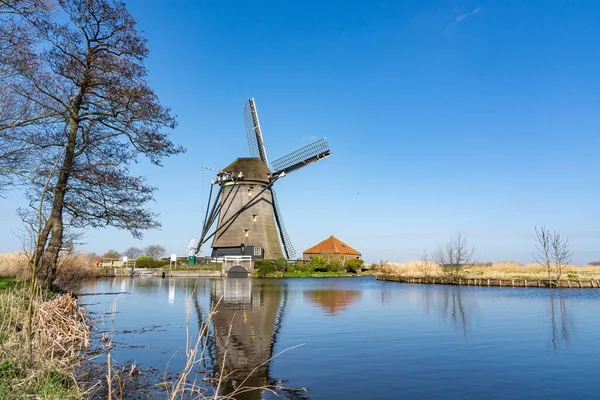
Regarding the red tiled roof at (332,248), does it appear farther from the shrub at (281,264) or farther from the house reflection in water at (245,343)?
the house reflection in water at (245,343)

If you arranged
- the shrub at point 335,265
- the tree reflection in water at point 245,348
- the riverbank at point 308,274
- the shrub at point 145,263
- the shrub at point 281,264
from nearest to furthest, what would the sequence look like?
the tree reflection in water at point 245,348 < the riverbank at point 308,274 < the shrub at point 281,264 < the shrub at point 145,263 < the shrub at point 335,265

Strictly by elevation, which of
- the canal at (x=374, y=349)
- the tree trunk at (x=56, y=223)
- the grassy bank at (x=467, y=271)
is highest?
the tree trunk at (x=56, y=223)

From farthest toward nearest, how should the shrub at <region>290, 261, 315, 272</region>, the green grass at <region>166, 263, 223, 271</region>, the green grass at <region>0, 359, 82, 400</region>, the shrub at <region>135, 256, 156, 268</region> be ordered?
the shrub at <region>135, 256, 156, 268</region>
the shrub at <region>290, 261, 315, 272</region>
the green grass at <region>166, 263, 223, 271</region>
the green grass at <region>0, 359, 82, 400</region>

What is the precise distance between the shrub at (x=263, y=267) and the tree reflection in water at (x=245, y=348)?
85.4 ft

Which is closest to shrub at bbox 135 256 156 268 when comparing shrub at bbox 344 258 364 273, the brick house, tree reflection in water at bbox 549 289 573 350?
the brick house

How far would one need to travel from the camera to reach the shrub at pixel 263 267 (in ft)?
149

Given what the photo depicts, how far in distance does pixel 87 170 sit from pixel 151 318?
6.71 m

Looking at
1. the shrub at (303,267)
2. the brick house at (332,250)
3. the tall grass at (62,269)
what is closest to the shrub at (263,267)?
the shrub at (303,267)

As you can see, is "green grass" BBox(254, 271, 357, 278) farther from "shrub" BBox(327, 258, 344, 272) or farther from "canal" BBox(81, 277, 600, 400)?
"canal" BBox(81, 277, 600, 400)

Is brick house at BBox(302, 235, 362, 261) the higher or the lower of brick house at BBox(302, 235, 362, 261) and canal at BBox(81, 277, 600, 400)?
the higher

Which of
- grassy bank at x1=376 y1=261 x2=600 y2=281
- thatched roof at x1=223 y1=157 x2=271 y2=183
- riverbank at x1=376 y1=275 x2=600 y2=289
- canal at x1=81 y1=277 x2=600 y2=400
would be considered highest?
thatched roof at x1=223 y1=157 x2=271 y2=183

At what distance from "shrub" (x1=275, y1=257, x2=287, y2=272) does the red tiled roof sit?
2123cm

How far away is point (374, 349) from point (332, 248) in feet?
200

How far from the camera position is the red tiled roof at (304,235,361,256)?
71188mm
